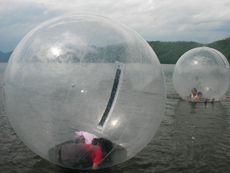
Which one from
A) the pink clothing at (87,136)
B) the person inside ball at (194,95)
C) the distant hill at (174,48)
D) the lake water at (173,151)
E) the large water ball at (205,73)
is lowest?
the lake water at (173,151)

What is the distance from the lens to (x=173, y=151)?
5.08m

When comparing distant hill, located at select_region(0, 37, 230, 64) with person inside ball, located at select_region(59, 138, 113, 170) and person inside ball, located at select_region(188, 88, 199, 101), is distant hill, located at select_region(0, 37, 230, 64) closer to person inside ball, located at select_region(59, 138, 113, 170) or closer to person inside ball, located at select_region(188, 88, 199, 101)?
person inside ball, located at select_region(188, 88, 199, 101)

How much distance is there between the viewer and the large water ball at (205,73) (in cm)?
1021

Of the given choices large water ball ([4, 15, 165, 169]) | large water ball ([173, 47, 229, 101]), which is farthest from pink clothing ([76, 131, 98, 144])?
large water ball ([173, 47, 229, 101])

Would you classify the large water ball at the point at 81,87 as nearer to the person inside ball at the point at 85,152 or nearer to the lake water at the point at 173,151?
the person inside ball at the point at 85,152

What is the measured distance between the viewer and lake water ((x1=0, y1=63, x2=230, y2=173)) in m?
4.36

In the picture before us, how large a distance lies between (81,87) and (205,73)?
314 inches

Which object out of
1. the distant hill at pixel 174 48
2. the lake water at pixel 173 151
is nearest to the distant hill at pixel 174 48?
the distant hill at pixel 174 48

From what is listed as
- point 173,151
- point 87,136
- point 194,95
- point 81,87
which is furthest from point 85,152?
point 194,95

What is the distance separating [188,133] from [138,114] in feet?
9.61

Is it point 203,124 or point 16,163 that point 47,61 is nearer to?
point 16,163

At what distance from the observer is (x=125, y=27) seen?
14.0 feet

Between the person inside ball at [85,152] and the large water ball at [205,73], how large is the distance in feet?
24.7

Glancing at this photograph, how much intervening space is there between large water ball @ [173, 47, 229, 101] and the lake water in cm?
272
